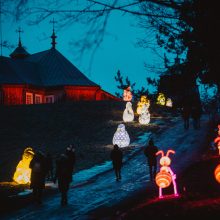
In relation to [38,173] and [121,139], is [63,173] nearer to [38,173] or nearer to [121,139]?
[38,173]

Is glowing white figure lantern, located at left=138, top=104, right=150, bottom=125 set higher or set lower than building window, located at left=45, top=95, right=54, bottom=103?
lower

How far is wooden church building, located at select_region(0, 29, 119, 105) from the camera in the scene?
168 ft

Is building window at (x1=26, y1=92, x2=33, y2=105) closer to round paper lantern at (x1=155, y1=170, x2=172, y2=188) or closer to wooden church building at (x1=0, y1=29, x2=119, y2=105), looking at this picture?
wooden church building at (x1=0, y1=29, x2=119, y2=105)

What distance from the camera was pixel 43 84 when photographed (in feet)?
179

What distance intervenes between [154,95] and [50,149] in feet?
54.8

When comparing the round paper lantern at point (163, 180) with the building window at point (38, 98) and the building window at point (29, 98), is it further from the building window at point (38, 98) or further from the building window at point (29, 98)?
the building window at point (38, 98)

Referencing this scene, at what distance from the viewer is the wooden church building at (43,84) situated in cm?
5125

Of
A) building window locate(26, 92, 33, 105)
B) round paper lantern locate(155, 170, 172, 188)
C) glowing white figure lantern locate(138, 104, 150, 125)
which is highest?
building window locate(26, 92, 33, 105)

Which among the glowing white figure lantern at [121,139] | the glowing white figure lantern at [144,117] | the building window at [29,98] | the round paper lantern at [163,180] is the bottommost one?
the round paper lantern at [163,180]

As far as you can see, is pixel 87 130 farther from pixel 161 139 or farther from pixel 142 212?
pixel 142 212

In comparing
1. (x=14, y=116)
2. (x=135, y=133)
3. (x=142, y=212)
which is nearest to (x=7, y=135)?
(x=14, y=116)

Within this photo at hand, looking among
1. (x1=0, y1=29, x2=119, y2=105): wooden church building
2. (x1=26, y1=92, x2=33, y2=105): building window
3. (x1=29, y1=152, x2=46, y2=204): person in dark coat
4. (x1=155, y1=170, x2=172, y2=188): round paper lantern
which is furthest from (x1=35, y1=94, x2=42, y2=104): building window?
(x1=155, y1=170, x2=172, y2=188): round paper lantern

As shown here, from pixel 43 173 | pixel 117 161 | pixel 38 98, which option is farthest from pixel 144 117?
pixel 38 98

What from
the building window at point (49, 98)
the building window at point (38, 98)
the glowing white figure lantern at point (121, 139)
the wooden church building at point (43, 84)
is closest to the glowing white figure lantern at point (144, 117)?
the glowing white figure lantern at point (121, 139)
